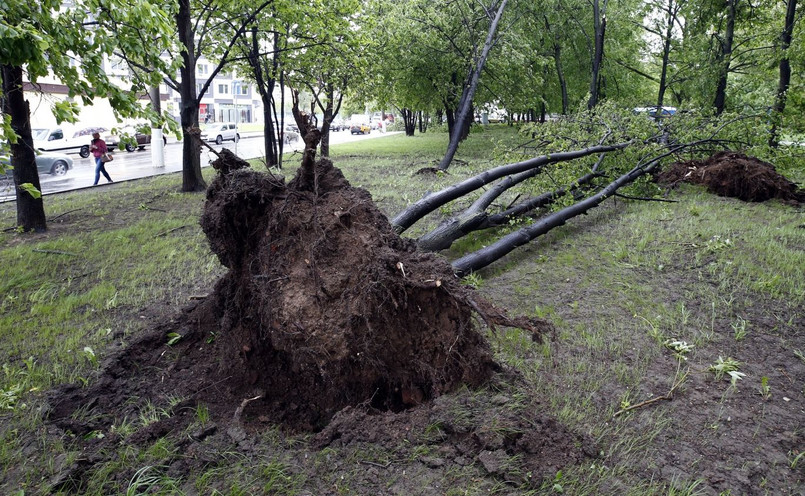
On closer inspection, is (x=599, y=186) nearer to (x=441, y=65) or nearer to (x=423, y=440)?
(x=423, y=440)

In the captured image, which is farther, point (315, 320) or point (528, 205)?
point (528, 205)

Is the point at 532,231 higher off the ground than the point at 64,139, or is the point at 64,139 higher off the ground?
the point at 64,139

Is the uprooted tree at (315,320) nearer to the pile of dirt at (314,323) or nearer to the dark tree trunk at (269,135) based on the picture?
the pile of dirt at (314,323)

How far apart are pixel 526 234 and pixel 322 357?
389 cm

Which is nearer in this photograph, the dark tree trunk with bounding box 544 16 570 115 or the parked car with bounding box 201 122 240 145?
the dark tree trunk with bounding box 544 16 570 115

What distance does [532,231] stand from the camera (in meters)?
6.60

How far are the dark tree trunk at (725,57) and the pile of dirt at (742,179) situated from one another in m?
5.02

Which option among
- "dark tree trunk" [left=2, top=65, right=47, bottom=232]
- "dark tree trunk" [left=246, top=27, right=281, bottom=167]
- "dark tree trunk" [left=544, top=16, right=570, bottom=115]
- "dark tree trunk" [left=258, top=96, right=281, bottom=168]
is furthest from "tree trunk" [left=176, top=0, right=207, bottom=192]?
"dark tree trunk" [left=544, top=16, right=570, bottom=115]

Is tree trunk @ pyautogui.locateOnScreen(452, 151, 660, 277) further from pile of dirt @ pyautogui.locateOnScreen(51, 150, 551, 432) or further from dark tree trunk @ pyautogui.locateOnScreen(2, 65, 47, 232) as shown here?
dark tree trunk @ pyautogui.locateOnScreen(2, 65, 47, 232)

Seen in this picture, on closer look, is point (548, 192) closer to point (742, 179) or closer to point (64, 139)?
point (742, 179)

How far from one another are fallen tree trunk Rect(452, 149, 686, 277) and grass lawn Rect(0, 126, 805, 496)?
0.78ft

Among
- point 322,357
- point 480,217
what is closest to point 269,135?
point 480,217

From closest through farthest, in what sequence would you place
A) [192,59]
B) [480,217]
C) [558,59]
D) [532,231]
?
[480,217]
[532,231]
[192,59]
[558,59]

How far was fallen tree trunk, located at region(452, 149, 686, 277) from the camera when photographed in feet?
18.9
